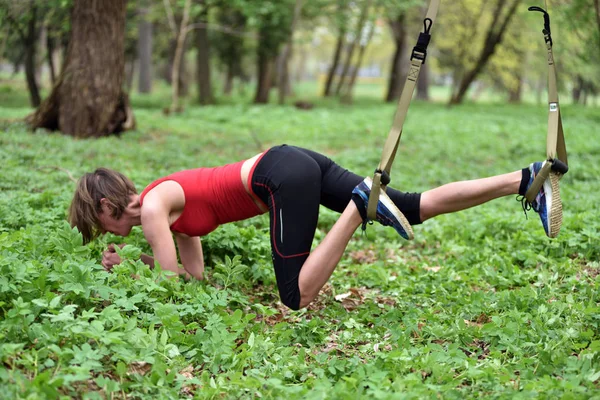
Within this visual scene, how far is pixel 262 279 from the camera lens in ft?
18.2

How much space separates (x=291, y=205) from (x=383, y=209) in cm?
65

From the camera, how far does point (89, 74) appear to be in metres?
11.6

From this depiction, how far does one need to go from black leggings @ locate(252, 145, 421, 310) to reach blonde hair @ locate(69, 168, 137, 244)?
38.9 inches

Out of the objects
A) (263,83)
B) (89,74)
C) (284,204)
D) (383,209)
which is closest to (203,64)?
(263,83)

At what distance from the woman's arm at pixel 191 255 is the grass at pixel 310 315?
17 cm

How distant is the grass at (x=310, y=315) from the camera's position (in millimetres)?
3303

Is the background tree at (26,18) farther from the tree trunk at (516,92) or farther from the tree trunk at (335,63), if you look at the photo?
the tree trunk at (516,92)

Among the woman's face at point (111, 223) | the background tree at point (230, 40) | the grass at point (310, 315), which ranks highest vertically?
the background tree at point (230, 40)

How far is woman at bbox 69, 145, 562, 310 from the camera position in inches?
168

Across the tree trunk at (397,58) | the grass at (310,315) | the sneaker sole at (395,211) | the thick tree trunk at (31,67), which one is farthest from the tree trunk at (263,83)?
the sneaker sole at (395,211)

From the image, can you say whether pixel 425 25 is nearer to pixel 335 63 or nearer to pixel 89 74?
pixel 89 74

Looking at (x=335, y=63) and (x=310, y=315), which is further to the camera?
(x=335, y=63)

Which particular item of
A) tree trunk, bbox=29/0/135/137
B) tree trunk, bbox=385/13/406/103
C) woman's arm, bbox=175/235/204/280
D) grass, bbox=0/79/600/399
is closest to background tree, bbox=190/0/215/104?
tree trunk, bbox=385/13/406/103

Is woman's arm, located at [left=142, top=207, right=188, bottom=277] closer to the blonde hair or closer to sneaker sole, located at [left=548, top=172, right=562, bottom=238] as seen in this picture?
the blonde hair
